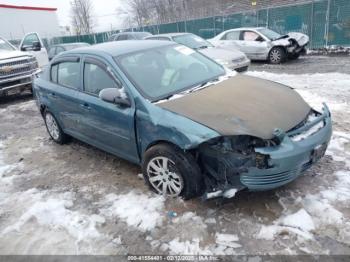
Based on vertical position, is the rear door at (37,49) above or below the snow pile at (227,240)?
above

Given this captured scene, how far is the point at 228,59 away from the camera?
9.67m

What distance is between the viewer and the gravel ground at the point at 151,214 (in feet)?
10.3

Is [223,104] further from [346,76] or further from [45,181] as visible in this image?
[346,76]

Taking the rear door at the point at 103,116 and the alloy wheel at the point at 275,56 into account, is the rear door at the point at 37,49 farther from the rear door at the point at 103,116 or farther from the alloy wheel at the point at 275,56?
the alloy wheel at the point at 275,56

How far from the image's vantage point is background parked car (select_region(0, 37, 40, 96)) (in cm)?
929

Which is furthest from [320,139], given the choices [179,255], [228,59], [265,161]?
[228,59]

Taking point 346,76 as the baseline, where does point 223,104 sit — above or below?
above

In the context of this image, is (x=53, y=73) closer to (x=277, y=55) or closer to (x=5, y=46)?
(x=5, y=46)

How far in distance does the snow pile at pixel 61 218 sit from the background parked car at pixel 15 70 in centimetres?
598

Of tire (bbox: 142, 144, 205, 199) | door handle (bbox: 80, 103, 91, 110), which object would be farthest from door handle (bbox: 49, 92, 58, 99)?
tire (bbox: 142, 144, 205, 199)

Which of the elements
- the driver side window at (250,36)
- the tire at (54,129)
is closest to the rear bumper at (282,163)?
the tire at (54,129)

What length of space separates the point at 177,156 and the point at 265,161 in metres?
0.89

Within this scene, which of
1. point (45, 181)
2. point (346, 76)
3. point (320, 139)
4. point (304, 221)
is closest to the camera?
point (304, 221)

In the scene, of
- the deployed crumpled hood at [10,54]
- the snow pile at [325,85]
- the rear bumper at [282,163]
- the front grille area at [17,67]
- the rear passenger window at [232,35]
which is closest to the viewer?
the rear bumper at [282,163]
